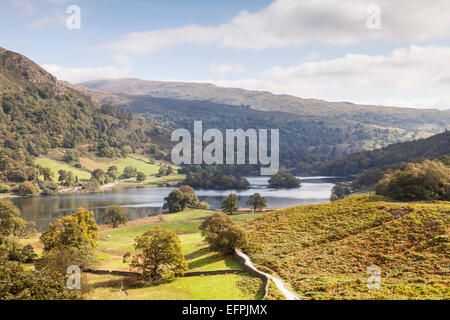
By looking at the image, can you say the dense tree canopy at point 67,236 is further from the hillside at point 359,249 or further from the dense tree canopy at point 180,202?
the dense tree canopy at point 180,202

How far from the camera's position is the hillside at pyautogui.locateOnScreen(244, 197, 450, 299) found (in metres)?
31.1

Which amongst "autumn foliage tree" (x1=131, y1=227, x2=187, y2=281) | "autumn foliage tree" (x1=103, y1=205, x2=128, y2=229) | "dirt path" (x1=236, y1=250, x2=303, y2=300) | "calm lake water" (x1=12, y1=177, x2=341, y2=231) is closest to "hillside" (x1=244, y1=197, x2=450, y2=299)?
"dirt path" (x1=236, y1=250, x2=303, y2=300)

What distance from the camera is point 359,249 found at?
43094 mm

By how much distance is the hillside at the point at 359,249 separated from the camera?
3112 cm

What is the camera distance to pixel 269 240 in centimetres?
5291

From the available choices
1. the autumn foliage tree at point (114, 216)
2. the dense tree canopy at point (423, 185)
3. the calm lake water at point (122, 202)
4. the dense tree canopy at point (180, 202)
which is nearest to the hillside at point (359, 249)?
the dense tree canopy at point (423, 185)

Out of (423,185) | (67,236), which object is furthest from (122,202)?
(423,185)

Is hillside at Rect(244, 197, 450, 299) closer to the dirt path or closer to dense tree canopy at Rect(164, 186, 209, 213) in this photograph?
the dirt path

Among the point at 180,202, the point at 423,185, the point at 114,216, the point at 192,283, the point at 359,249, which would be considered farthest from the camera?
the point at 180,202

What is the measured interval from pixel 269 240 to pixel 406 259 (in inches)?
782

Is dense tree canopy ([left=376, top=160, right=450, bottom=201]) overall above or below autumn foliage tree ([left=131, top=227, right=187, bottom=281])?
above

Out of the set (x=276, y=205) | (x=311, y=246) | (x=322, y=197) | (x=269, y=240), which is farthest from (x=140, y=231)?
(x=322, y=197)

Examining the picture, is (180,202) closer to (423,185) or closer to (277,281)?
(423,185)
